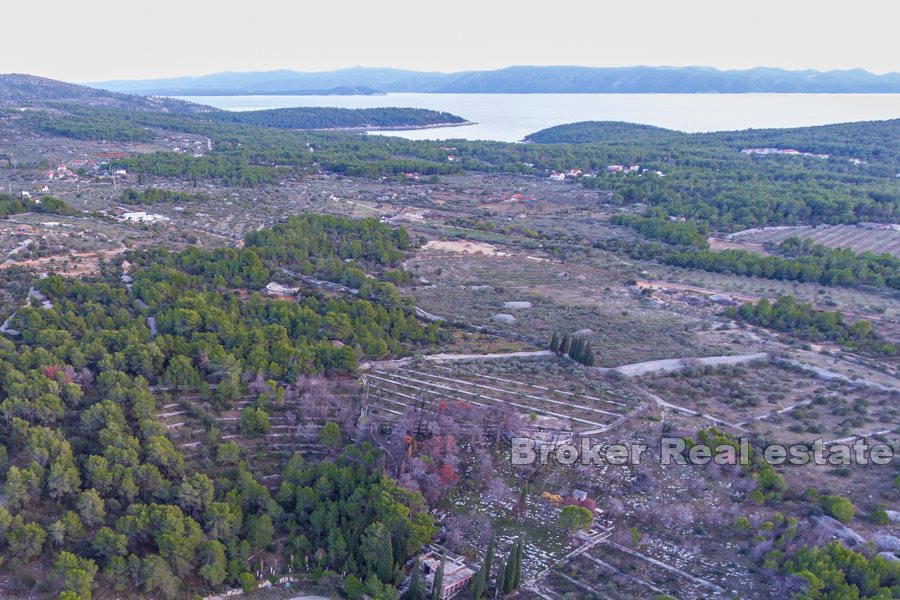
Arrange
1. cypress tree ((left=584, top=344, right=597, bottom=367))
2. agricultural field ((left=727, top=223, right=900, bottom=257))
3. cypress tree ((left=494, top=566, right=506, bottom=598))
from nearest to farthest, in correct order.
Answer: cypress tree ((left=494, top=566, right=506, bottom=598)) < cypress tree ((left=584, top=344, right=597, bottom=367)) < agricultural field ((left=727, top=223, right=900, bottom=257))

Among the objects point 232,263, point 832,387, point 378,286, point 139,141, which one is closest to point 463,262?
point 378,286

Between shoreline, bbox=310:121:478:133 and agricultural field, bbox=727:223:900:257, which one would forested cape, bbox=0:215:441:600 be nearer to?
agricultural field, bbox=727:223:900:257

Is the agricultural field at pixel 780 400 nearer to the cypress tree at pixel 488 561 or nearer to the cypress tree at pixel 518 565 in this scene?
the cypress tree at pixel 518 565

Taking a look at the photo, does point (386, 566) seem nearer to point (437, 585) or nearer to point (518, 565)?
point (437, 585)

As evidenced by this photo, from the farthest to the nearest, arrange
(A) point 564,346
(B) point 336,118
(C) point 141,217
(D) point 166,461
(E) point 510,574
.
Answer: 1. (B) point 336,118
2. (C) point 141,217
3. (A) point 564,346
4. (D) point 166,461
5. (E) point 510,574

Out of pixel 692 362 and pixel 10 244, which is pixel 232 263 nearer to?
pixel 10 244

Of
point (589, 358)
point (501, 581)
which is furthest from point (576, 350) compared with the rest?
point (501, 581)

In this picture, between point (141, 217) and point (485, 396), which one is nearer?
point (485, 396)

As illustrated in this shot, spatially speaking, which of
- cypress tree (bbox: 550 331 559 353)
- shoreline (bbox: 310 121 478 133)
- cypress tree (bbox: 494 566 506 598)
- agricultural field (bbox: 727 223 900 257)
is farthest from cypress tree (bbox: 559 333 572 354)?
shoreline (bbox: 310 121 478 133)
